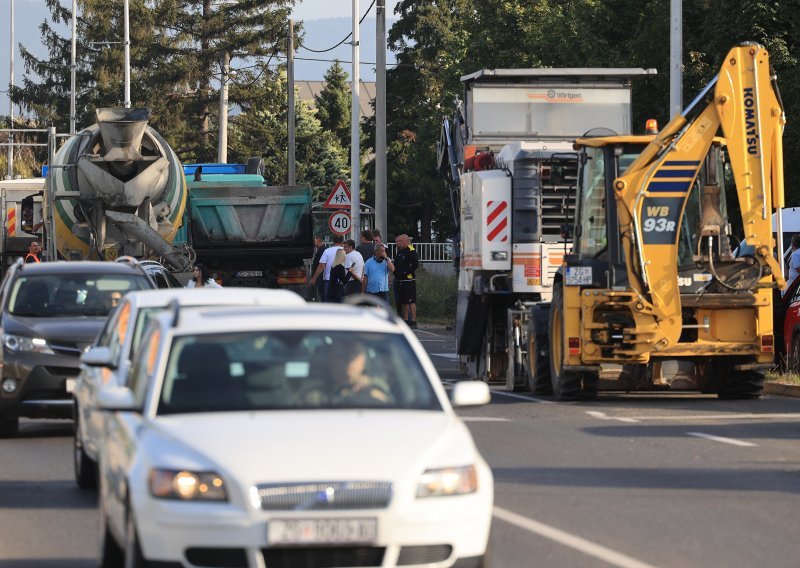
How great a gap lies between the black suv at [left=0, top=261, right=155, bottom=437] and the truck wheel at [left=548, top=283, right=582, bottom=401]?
4.99 meters

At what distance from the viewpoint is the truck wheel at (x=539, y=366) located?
2056 cm

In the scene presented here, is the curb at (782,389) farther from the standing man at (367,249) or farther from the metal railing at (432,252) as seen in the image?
the metal railing at (432,252)

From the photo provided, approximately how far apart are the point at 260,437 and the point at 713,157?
40.3 feet

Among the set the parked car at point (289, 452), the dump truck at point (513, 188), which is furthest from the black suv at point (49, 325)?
the parked car at point (289, 452)

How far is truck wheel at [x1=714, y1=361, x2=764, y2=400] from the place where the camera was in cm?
1981

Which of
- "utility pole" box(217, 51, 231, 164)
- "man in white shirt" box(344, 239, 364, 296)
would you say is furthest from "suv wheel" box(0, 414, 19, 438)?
"utility pole" box(217, 51, 231, 164)

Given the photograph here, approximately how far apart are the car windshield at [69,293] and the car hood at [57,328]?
0.27 meters

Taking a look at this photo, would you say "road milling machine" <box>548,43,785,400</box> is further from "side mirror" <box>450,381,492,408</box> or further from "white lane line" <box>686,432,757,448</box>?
"side mirror" <box>450,381,492,408</box>

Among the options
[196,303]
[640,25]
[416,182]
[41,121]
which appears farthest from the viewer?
[41,121]

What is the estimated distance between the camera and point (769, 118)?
19.0 m

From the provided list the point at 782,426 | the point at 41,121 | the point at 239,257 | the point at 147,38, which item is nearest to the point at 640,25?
the point at 239,257

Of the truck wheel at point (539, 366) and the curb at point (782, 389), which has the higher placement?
the truck wheel at point (539, 366)

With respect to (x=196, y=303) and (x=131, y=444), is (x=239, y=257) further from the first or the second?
(x=131, y=444)

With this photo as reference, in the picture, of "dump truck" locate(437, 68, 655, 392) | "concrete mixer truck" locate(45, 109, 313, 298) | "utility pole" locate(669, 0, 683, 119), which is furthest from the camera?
"utility pole" locate(669, 0, 683, 119)
